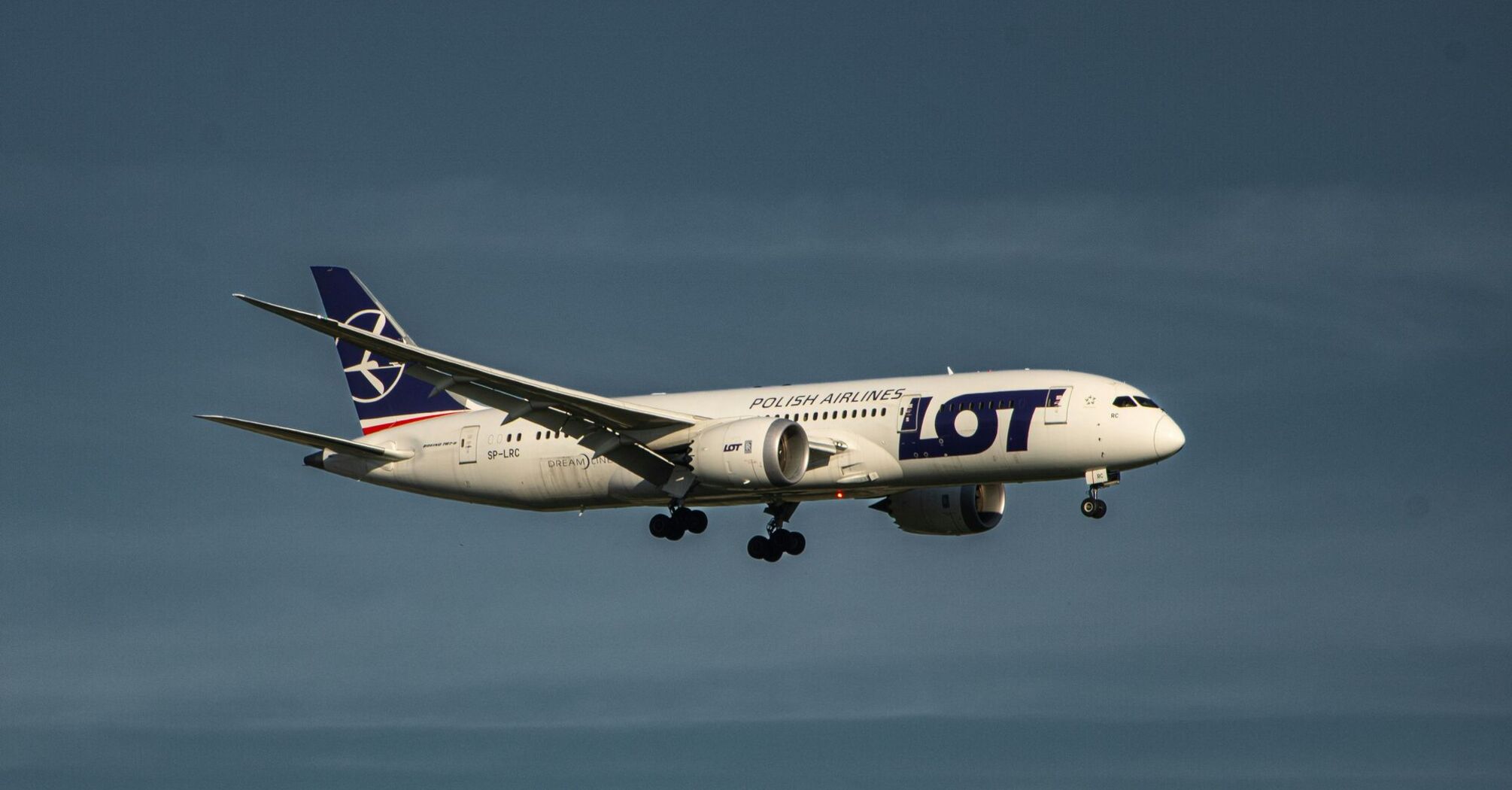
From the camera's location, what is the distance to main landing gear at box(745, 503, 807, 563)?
5919cm

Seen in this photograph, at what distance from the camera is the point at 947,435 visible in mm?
52469

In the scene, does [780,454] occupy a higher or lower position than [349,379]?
lower

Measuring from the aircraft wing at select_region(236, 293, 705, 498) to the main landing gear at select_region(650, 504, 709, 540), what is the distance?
78 centimetres

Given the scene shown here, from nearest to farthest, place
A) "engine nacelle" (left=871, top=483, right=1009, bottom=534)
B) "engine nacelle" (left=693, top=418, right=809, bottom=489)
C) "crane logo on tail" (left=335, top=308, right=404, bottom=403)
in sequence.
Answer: "engine nacelle" (left=693, top=418, right=809, bottom=489), "engine nacelle" (left=871, top=483, right=1009, bottom=534), "crane logo on tail" (left=335, top=308, right=404, bottom=403)

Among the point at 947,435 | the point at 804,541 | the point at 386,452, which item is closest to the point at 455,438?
the point at 386,452

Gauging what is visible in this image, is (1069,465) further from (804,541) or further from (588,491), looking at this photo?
(588,491)

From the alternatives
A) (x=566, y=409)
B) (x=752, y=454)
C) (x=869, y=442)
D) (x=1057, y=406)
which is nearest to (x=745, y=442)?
(x=752, y=454)

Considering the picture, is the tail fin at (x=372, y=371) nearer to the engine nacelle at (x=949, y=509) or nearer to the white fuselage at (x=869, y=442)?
the white fuselage at (x=869, y=442)

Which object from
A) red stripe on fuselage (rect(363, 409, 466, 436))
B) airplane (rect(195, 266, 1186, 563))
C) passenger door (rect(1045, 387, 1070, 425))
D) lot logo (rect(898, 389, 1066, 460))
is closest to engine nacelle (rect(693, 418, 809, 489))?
airplane (rect(195, 266, 1186, 563))

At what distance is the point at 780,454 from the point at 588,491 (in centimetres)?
696

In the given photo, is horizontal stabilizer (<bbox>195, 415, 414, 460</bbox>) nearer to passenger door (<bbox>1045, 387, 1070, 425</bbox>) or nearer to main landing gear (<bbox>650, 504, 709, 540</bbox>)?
main landing gear (<bbox>650, 504, 709, 540</bbox>)

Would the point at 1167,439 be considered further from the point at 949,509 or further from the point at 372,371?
the point at 372,371

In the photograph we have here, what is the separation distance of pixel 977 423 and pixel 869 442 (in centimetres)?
307

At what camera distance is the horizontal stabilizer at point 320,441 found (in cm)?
5469
